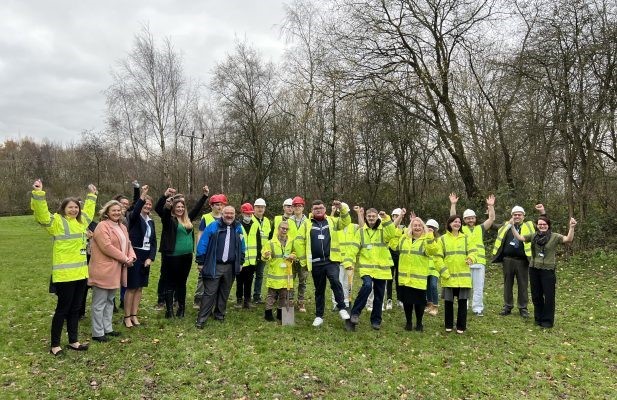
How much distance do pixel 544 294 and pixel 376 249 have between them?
323 cm

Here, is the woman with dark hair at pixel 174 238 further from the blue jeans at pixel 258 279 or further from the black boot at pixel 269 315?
the blue jeans at pixel 258 279

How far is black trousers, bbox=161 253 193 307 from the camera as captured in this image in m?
7.09

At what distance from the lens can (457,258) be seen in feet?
23.6

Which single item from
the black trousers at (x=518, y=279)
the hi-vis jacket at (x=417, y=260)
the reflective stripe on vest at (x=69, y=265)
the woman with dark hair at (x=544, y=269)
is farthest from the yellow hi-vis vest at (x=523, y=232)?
the reflective stripe on vest at (x=69, y=265)

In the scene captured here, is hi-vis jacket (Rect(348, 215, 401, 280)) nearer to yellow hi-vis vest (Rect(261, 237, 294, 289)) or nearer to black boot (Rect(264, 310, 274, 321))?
yellow hi-vis vest (Rect(261, 237, 294, 289))

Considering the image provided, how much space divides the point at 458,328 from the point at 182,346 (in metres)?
4.35

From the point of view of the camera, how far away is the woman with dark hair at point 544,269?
24.9ft

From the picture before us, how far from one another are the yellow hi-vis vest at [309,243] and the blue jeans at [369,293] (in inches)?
22.7

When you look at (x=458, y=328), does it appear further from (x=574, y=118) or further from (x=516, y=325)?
(x=574, y=118)

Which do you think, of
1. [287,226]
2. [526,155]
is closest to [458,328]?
[287,226]

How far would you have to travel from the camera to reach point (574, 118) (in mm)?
13664

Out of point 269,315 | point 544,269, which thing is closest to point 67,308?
point 269,315

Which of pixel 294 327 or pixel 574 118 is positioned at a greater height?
pixel 574 118

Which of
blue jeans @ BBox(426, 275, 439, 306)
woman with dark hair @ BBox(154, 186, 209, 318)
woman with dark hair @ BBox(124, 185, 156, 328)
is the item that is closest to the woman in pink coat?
woman with dark hair @ BBox(124, 185, 156, 328)
